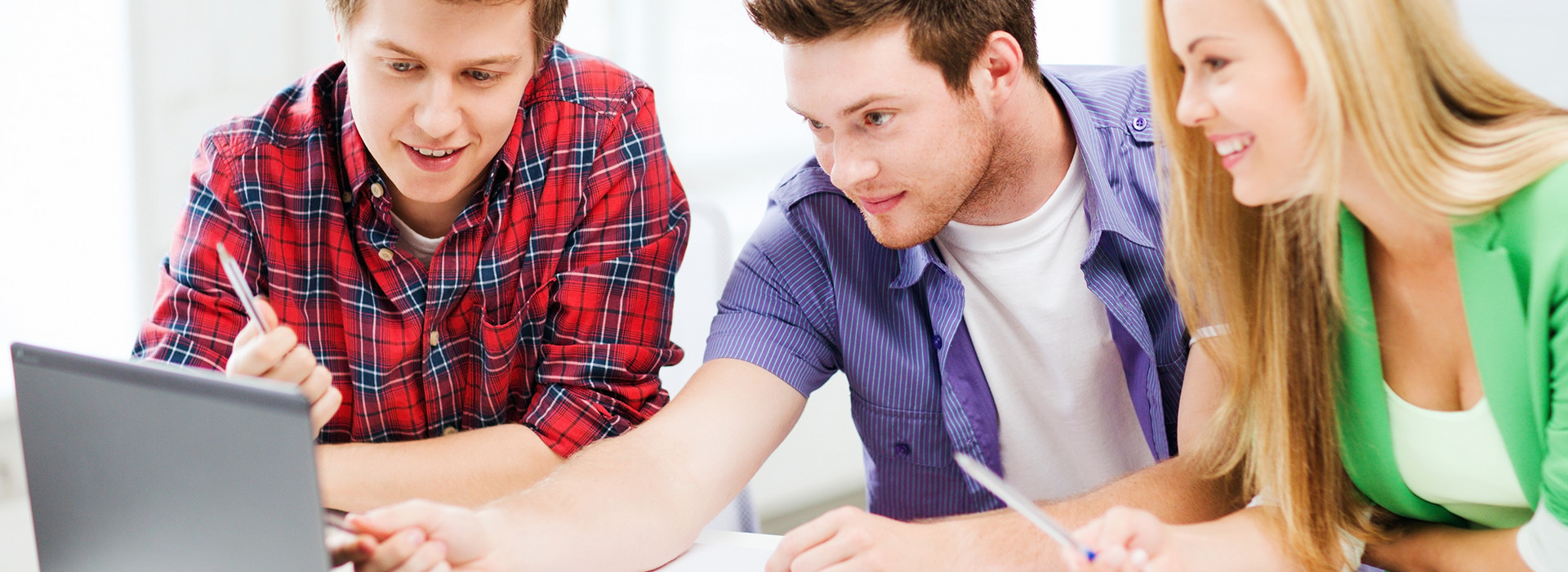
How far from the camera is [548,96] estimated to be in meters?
1.65

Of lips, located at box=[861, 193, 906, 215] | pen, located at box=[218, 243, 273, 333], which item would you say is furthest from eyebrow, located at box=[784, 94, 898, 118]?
pen, located at box=[218, 243, 273, 333]

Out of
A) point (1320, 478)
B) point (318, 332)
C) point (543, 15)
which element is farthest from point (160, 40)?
point (1320, 478)

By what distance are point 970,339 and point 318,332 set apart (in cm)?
85

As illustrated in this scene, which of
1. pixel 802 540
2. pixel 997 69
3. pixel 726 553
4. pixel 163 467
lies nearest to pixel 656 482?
pixel 726 553

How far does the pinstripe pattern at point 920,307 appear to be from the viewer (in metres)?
1.55

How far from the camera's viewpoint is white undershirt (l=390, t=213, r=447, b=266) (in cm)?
163

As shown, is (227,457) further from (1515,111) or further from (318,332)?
(1515,111)

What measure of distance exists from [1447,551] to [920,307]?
0.69 m

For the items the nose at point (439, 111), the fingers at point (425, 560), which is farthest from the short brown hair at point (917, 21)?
the fingers at point (425, 560)

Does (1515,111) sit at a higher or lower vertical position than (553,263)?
higher

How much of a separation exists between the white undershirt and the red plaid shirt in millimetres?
40

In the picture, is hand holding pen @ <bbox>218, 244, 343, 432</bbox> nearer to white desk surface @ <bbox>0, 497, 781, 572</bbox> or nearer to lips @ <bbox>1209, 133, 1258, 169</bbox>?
white desk surface @ <bbox>0, 497, 781, 572</bbox>

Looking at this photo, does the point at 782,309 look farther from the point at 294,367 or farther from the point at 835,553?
the point at 294,367

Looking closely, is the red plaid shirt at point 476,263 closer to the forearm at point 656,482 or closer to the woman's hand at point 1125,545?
the forearm at point 656,482
